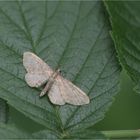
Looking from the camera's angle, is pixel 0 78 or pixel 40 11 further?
pixel 40 11

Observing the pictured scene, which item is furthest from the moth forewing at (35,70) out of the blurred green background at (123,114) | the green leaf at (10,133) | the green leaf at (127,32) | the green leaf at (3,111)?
the blurred green background at (123,114)

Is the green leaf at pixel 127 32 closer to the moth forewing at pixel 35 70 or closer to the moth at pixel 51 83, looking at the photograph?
the moth at pixel 51 83

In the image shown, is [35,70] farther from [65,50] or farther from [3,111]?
[3,111]

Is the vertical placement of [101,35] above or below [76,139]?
above

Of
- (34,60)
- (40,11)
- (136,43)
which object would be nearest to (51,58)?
(34,60)

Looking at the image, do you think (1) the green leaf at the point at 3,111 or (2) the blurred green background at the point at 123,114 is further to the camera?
(2) the blurred green background at the point at 123,114

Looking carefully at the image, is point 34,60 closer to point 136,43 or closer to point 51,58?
point 51,58

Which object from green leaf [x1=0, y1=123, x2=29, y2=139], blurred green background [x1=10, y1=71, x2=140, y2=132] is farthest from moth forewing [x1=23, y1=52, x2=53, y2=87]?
blurred green background [x1=10, y1=71, x2=140, y2=132]

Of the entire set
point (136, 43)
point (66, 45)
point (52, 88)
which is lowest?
point (52, 88)
